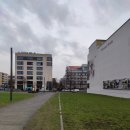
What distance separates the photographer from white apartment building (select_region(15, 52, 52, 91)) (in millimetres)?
181875

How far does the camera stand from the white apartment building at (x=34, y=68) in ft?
597

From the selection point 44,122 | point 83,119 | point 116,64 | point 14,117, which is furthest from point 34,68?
point 44,122

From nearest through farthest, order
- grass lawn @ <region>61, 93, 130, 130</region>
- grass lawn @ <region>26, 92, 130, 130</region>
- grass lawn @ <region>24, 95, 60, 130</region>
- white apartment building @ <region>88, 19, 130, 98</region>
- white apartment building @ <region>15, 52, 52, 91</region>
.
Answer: grass lawn @ <region>24, 95, 60, 130</region> → grass lawn @ <region>26, 92, 130, 130</region> → grass lawn @ <region>61, 93, 130, 130</region> → white apartment building @ <region>88, 19, 130, 98</region> → white apartment building @ <region>15, 52, 52, 91</region>

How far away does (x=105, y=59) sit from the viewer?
74938 mm

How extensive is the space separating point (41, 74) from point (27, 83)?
34.7 feet

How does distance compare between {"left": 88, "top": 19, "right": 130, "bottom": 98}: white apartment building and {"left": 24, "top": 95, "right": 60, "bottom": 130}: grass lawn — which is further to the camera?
{"left": 88, "top": 19, "right": 130, "bottom": 98}: white apartment building

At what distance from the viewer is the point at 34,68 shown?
609 ft

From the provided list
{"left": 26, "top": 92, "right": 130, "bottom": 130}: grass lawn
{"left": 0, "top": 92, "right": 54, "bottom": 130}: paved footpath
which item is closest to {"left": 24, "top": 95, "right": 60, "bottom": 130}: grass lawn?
{"left": 26, "top": 92, "right": 130, "bottom": 130}: grass lawn

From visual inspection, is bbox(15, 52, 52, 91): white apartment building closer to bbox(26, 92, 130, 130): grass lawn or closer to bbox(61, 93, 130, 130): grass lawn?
bbox(61, 93, 130, 130): grass lawn

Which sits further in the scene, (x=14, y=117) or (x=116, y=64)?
(x=116, y=64)

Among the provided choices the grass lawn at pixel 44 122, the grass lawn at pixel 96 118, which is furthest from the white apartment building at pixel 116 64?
the grass lawn at pixel 44 122

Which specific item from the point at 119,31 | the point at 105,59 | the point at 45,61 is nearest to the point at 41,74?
the point at 45,61

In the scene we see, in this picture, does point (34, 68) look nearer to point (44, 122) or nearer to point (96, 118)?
point (96, 118)

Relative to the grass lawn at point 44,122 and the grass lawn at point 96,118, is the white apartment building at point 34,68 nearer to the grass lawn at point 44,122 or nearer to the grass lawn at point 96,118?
the grass lawn at point 96,118
